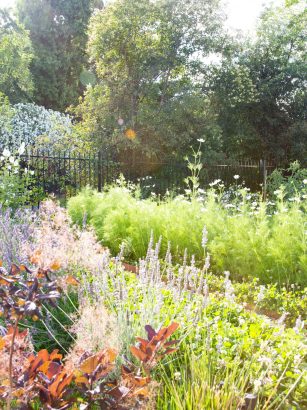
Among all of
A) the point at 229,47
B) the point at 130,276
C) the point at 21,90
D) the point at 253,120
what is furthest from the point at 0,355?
the point at 21,90

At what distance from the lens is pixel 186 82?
1508cm

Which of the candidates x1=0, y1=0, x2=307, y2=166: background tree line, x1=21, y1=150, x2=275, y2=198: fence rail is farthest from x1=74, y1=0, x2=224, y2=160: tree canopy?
x1=21, y1=150, x2=275, y2=198: fence rail

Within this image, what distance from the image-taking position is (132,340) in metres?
2.61

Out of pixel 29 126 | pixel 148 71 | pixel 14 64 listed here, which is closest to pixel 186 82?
pixel 148 71

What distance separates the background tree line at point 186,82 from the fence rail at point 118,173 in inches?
36.4

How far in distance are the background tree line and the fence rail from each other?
0.93 metres

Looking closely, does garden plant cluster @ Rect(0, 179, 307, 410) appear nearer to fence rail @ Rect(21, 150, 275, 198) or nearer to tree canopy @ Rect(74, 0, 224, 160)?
fence rail @ Rect(21, 150, 275, 198)

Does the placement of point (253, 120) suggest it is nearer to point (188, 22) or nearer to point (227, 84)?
point (227, 84)

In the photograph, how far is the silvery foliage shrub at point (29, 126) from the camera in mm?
16906

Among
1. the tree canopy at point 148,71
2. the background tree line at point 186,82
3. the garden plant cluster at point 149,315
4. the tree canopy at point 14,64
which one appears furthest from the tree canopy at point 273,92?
the garden plant cluster at point 149,315

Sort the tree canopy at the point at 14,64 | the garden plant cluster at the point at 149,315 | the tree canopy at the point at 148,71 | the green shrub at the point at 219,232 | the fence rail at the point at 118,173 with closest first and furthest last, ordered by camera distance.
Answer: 1. the garden plant cluster at the point at 149,315
2. the green shrub at the point at 219,232
3. the fence rail at the point at 118,173
4. the tree canopy at the point at 148,71
5. the tree canopy at the point at 14,64

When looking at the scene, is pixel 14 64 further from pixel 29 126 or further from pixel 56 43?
pixel 56 43

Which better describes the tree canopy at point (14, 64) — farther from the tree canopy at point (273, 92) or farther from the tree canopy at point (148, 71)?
the tree canopy at point (273, 92)

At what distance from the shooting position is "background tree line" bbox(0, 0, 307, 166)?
13.9 metres
